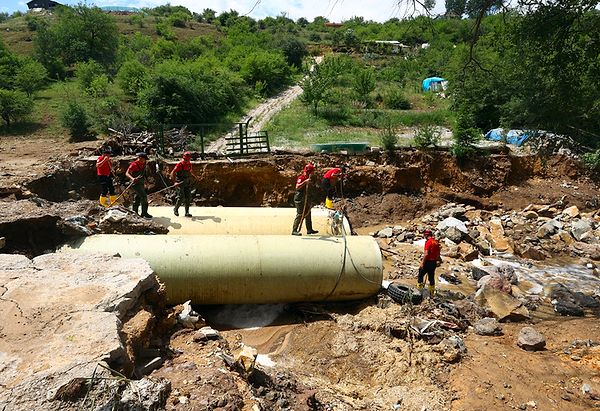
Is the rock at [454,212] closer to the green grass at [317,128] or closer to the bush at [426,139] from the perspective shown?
the bush at [426,139]

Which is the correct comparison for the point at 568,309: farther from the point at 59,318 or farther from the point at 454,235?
the point at 59,318

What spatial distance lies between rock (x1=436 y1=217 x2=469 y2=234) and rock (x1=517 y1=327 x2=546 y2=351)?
5752 mm

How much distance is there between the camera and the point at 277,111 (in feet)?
92.5

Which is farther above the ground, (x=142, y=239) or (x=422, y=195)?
(x=142, y=239)

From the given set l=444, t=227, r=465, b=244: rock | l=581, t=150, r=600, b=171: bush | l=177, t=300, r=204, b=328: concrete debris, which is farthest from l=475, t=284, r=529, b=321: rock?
l=581, t=150, r=600, b=171: bush

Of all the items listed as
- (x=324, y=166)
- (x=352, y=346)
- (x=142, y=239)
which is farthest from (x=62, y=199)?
(x=352, y=346)

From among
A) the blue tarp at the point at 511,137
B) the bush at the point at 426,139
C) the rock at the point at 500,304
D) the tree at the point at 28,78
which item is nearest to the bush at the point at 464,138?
the bush at the point at 426,139

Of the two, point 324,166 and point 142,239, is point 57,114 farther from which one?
point 142,239

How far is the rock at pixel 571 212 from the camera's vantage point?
45.7ft

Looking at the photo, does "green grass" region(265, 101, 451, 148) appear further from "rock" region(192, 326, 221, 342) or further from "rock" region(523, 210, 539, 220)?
"rock" region(192, 326, 221, 342)

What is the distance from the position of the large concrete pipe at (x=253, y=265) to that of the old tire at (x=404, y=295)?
34cm

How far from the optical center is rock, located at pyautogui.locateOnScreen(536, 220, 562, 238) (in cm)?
1303

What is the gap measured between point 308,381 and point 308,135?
55.4 ft

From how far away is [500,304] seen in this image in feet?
27.6
